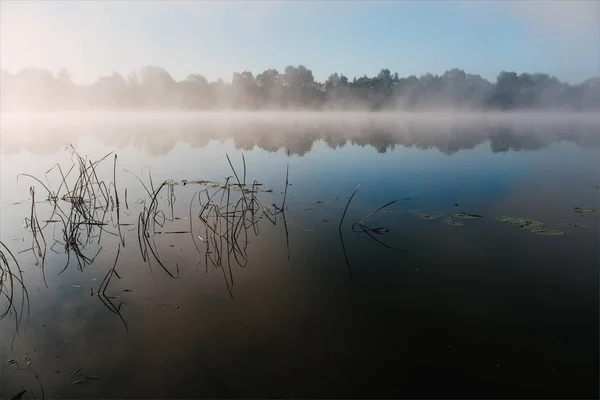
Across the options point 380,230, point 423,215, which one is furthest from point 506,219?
point 380,230

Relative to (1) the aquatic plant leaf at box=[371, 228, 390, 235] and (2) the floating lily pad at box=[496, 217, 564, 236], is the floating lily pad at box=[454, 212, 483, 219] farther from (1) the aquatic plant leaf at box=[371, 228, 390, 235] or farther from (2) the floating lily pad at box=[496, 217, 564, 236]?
(1) the aquatic plant leaf at box=[371, 228, 390, 235]

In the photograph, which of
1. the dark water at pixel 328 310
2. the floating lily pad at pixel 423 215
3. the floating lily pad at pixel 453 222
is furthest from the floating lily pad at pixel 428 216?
the floating lily pad at pixel 453 222

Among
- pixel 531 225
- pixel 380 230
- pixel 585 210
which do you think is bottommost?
pixel 380 230

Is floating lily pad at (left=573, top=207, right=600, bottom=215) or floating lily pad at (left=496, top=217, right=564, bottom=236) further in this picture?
floating lily pad at (left=573, top=207, right=600, bottom=215)

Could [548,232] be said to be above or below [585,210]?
below

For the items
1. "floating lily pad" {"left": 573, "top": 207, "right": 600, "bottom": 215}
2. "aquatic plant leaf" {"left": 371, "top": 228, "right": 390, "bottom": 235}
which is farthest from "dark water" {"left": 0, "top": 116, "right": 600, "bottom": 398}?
"floating lily pad" {"left": 573, "top": 207, "right": 600, "bottom": 215}

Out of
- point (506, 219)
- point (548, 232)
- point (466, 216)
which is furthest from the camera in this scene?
point (466, 216)

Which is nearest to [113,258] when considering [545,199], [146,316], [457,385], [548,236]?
[146,316]

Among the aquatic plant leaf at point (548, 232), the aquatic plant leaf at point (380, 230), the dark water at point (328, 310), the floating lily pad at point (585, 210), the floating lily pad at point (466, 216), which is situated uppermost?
the floating lily pad at point (585, 210)

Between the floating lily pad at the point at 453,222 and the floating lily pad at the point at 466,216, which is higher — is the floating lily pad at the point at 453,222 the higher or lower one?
the lower one

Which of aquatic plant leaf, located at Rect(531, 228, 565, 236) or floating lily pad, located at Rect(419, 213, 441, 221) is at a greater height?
floating lily pad, located at Rect(419, 213, 441, 221)

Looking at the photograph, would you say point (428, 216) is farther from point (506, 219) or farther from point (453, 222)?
point (506, 219)

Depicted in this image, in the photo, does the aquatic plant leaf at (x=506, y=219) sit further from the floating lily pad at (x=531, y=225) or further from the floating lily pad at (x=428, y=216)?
the floating lily pad at (x=428, y=216)

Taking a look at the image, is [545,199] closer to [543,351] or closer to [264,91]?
[543,351]
